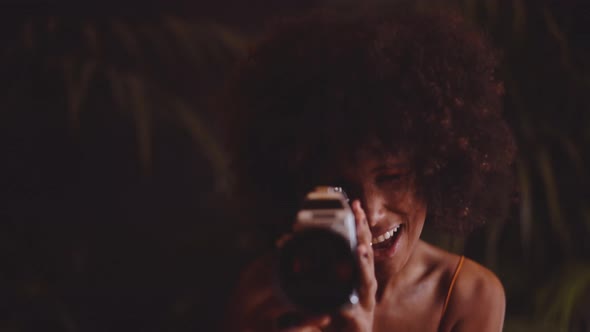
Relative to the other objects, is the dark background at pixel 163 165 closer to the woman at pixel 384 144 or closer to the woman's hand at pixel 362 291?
the woman at pixel 384 144

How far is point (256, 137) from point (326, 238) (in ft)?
0.76

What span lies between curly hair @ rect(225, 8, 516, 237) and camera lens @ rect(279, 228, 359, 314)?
0.16 m

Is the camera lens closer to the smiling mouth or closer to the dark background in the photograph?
the smiling mouth

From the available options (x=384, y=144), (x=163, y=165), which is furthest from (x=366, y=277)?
(x=163, y=165)

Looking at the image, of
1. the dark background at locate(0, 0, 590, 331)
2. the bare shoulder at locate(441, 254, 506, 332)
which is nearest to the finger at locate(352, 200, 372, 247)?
the bare shoulder at locate(441, 254, 506, 332)

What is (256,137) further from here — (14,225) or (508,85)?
(14,225)

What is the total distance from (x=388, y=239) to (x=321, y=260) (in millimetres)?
160

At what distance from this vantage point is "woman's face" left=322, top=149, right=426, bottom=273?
625 millimetres

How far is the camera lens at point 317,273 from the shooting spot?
1.67 ft

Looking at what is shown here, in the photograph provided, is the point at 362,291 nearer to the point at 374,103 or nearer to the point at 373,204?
the point at 373,204

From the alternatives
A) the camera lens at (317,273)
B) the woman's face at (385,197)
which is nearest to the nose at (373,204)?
the woman's face at (385,197)

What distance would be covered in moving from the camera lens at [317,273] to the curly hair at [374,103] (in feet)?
0.52

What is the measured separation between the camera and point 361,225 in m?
0.56

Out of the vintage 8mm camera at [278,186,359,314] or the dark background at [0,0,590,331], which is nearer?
the vintage 8mm camera at [278,186,359,314]
